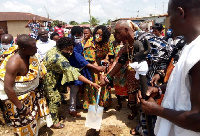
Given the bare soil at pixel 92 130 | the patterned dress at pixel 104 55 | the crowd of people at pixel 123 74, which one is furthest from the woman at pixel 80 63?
the bare soil at pixel 92 130

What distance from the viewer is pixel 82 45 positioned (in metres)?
4.12

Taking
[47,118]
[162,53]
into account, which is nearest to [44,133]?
[47,118]

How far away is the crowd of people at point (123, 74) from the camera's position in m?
0.96

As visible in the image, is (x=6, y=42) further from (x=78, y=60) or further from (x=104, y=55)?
(x=104, y=55)

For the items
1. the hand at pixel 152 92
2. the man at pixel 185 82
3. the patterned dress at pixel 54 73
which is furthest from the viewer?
the patterned dress at pixel 54 73

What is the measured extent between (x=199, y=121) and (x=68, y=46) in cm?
272

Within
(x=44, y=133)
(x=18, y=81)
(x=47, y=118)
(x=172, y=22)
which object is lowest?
(x=44, y=133)

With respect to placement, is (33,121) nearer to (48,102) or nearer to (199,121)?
(48,102)

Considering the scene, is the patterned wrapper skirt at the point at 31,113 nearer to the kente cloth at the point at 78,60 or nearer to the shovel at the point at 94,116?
the shovel at the point at 94,116

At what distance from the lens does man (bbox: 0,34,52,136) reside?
89.4 inches

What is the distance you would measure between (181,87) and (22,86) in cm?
217

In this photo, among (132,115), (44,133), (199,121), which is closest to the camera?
(199,121)

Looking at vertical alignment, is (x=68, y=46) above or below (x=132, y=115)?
above

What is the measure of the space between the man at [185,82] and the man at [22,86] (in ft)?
6.32
